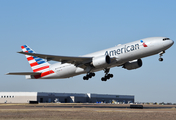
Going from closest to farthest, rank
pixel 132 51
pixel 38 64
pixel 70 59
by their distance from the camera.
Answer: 1. pixel 132 51
2. pixel 70 59
3. pixel 38 64

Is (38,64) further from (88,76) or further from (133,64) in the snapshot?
(133,64)

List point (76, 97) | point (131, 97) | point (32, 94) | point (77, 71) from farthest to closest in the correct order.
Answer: point (131, 97) < point (76, 97) < point (32, 94) < point (77, 71)

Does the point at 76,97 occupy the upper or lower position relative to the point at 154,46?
lower

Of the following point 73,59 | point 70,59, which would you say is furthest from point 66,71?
Result: point 73,59

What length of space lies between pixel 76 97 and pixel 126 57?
77057 mm

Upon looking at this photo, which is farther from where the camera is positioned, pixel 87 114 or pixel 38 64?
pixel 38 64

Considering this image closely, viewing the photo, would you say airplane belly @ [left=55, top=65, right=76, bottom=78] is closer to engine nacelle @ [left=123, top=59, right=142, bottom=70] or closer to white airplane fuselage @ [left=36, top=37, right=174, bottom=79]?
white airplane fuselage @ [left=36, top=37, right=174, bottom=79]

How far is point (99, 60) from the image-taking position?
171ft

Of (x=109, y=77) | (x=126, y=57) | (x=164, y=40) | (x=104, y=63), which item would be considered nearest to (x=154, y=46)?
(x=164, y=40)

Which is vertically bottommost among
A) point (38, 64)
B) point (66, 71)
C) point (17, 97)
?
point (17, 97)

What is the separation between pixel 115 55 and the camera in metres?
51.7

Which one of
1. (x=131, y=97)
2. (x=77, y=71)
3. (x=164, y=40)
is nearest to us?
(x=164, y=40)

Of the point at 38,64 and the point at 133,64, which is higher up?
the point at 38,64

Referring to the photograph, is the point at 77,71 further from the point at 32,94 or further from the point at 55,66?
the point at 32,94
